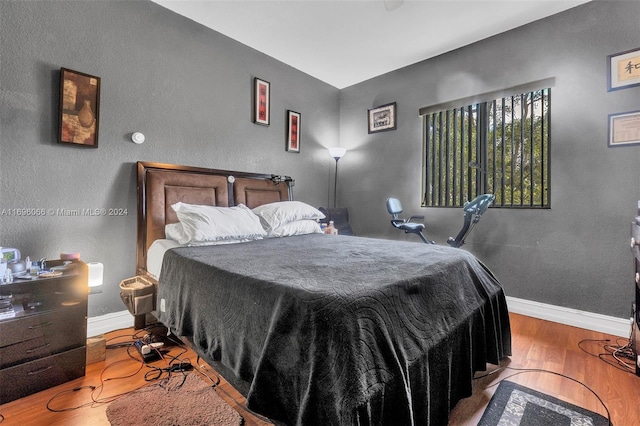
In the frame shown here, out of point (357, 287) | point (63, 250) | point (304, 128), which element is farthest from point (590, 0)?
point (63, 250)

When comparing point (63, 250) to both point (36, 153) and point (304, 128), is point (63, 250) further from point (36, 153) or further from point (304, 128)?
point (304, 128)

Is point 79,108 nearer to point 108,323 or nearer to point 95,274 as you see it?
point 95,274

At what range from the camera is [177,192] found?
272 cm

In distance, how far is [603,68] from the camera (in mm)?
2549

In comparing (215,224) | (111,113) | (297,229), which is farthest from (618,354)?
(111,113)

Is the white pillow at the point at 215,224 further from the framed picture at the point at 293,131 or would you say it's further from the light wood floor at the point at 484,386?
the framed picture at the point at 293,131

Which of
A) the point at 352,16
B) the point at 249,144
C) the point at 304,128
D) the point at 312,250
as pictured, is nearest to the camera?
the point at 312,250

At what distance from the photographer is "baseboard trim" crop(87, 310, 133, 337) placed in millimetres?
2355

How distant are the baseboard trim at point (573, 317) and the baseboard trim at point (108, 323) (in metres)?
3.72

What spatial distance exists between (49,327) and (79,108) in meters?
1.61

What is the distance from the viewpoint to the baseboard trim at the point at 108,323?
7.73ft

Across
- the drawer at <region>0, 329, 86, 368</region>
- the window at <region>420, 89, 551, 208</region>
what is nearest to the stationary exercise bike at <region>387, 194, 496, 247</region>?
the window at <region>420, 89, 551, 208</region>

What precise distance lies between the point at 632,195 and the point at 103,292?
4.50 metres

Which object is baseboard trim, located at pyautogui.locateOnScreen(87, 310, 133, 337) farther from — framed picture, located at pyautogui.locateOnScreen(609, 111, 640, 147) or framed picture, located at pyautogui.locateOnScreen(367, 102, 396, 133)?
framed picture, located at pyautogui.locateOnScreen(609, 111, 640, 147)
